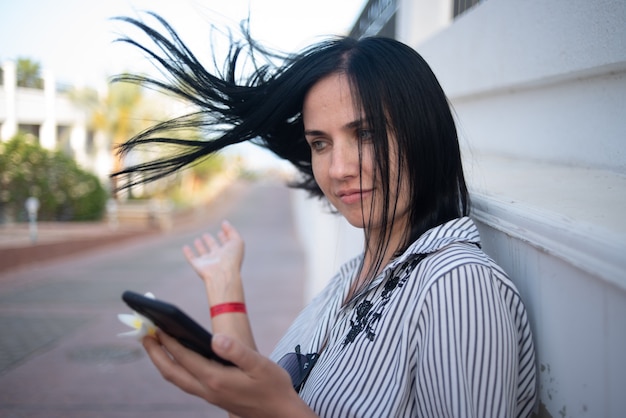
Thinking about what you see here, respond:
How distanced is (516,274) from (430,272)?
26 cm

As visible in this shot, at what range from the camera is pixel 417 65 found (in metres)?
1.54

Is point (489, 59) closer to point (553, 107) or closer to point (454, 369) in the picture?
point (553, 107)

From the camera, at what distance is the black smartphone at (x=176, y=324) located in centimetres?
120

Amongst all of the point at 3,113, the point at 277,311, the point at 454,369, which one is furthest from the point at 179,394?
the point at 3,113

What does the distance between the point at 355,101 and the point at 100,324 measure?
580 centimetres

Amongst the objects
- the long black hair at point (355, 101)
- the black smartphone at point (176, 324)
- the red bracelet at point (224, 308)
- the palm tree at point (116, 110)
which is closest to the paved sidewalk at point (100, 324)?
the red bracelet at point (224, 308)

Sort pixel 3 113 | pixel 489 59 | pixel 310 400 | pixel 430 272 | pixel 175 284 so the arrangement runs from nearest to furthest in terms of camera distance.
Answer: pixel 430 272, pixel 310 400, pixel 489 59, pixel 3 113, pixel 175 284

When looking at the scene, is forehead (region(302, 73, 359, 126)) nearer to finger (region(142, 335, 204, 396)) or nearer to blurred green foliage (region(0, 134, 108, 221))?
finger (region(142, 335, 204, 396))

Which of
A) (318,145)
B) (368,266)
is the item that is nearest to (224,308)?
(368,266)

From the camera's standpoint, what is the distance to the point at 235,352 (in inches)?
41.9

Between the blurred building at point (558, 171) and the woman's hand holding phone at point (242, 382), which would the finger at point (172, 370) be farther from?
the blurred building at point (558, 171)

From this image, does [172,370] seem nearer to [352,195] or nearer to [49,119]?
[352,195]

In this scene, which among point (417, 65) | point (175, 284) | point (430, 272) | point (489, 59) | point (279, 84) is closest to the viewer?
point (430, 272)

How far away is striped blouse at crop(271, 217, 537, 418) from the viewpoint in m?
1.11
